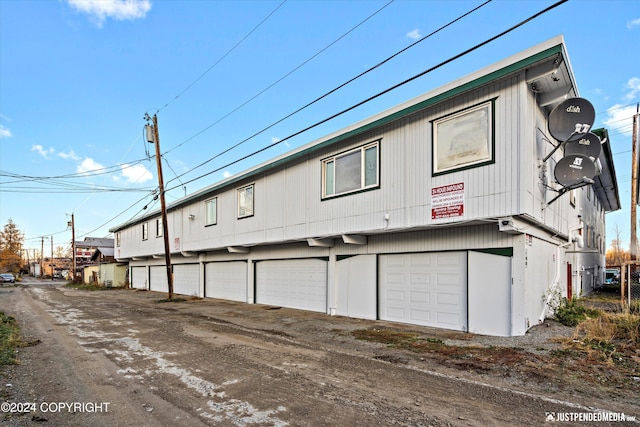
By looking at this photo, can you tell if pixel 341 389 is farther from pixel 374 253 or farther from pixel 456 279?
pixel 374 253

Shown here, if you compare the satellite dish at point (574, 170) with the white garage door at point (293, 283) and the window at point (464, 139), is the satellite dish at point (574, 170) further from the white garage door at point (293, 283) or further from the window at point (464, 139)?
the white garage door at point (293, 283)

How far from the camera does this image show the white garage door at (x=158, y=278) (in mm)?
27094

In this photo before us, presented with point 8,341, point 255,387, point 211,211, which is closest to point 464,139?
point 255,387

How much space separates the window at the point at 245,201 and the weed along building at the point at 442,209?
49cm

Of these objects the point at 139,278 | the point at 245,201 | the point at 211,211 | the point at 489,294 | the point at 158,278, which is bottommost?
the point at 139,278

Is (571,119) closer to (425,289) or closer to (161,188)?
(425,289)

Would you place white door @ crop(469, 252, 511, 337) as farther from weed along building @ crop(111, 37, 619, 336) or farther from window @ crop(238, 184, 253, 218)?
window @ crop(238, 184, 253, 218)

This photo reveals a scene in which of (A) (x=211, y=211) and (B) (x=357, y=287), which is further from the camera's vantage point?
(A) (x=211, y=211)

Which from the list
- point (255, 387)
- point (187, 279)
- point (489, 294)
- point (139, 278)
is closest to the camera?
point (255, 387)

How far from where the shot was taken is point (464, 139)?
28.6 ft

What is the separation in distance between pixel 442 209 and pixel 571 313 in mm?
4883

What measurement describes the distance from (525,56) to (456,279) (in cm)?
513

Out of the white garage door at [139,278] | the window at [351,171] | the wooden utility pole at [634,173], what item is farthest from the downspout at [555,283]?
the white garage door at [139,278]

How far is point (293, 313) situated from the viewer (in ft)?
42.8
